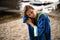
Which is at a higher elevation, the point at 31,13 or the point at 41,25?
the point at 31,13

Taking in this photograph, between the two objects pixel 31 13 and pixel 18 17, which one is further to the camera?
pixel 18 17

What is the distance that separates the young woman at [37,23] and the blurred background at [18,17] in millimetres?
142

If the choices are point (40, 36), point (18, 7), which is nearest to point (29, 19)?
point (40, 36)

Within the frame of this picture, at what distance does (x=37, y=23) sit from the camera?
1.45 metres

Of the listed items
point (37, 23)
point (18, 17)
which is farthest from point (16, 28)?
point (37, 23)

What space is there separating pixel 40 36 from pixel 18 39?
0.97ft

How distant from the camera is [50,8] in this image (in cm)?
167

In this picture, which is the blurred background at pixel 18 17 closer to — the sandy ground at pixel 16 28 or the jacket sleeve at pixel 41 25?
the sandy ground at pixel 16 28

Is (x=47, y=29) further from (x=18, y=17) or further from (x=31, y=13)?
(x=18, y=17)

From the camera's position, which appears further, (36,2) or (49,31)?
(36,2)

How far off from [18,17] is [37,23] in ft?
1.00

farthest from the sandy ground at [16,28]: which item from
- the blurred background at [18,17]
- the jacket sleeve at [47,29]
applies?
the jacket sleeve at [47,29]

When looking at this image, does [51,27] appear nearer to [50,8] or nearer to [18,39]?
[50,8]

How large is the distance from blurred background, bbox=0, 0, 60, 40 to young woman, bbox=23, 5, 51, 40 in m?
0.14
